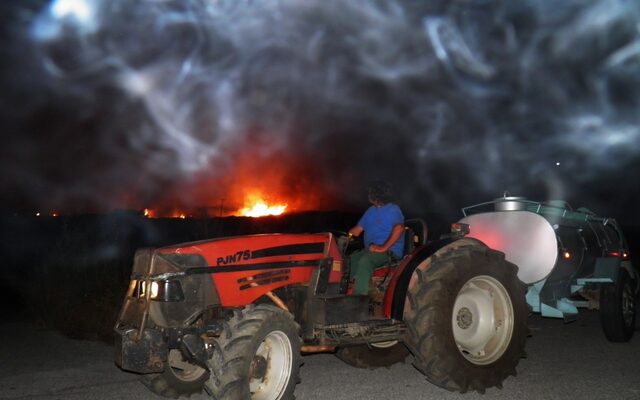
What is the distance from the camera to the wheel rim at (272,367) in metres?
5.02

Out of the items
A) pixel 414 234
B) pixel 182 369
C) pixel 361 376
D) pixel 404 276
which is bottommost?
pixel 361 376

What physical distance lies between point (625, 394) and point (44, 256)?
1146 centimetres

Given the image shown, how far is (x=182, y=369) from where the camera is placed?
5738mm

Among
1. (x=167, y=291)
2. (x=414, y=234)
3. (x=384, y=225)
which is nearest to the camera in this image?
(x=167, y=291)

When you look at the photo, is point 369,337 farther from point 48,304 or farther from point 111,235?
point 111,235

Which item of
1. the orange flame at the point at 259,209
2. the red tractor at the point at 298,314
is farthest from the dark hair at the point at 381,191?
the orange flame at the point at 259,209

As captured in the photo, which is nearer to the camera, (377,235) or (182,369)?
(182,369)

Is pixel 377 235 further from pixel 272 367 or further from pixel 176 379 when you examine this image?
pixel 176 379

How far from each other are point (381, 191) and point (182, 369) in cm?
283

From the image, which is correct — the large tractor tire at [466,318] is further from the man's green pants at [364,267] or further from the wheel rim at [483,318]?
the man's green pants at [364,267]

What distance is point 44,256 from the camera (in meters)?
13.1

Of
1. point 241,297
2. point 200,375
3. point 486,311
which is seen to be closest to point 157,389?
point 200,375

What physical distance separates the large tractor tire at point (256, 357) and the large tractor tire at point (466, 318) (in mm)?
1237

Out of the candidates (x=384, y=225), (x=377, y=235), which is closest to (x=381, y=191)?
(x=384, y=225)
